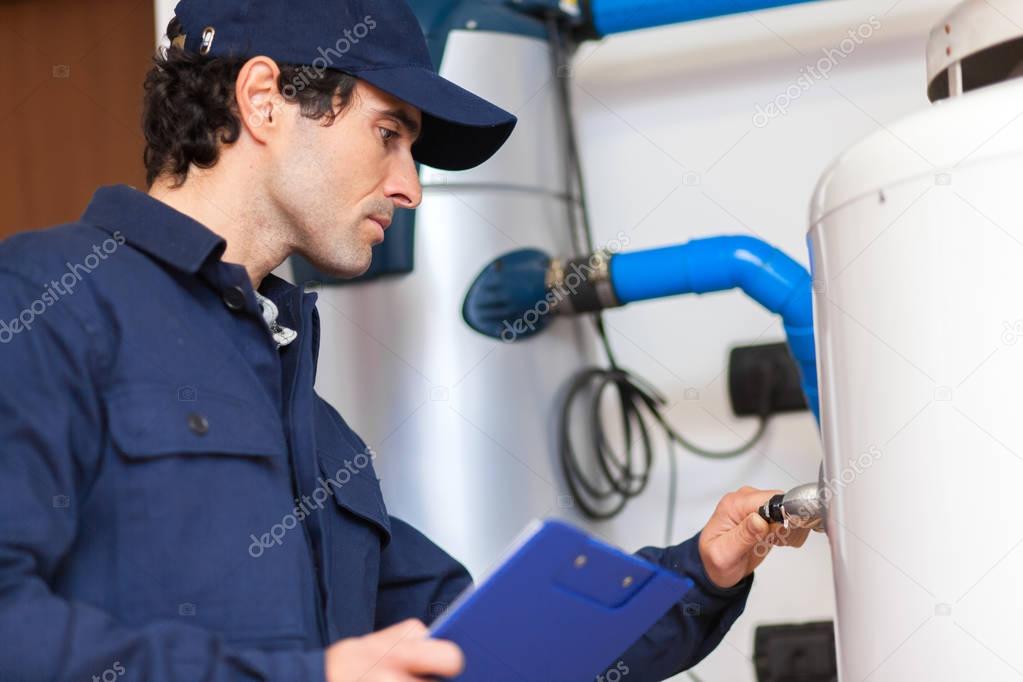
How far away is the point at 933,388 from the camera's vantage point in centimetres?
80

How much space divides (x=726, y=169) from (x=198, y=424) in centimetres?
112

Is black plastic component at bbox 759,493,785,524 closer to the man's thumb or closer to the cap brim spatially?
the man's thumb

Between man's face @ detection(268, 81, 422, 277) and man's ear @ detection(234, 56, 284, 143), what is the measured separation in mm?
17

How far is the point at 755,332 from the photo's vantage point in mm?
1830

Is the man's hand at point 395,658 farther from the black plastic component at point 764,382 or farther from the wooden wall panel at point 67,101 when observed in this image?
the wooden wall panel at point 67,101

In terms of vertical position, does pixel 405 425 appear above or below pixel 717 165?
below

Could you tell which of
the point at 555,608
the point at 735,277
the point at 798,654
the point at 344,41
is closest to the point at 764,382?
the point at 735,277

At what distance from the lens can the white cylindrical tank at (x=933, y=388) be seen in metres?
0.76

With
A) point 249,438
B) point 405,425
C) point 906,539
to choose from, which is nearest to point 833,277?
point 906,539

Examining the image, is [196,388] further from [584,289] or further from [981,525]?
[584,289]

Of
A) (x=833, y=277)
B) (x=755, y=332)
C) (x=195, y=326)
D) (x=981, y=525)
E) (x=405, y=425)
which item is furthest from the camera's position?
(x=755, y=332)

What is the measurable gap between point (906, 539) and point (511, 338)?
889mm

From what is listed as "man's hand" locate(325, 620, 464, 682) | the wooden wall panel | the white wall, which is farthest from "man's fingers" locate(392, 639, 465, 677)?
the wooden wall panel

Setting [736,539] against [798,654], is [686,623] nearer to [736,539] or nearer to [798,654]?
[736,539]
